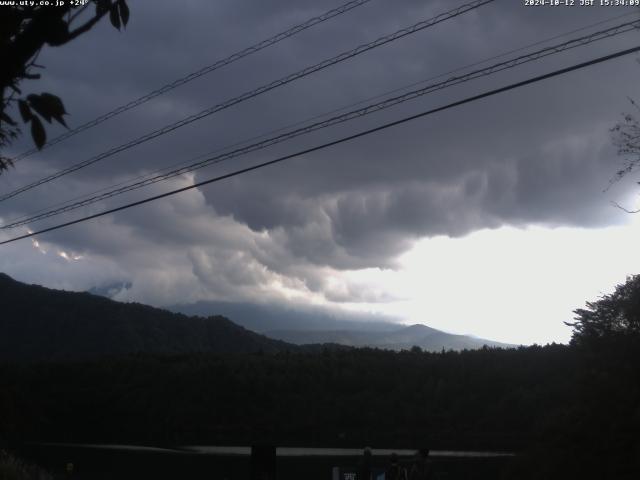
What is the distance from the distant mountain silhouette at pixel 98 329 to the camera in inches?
4104

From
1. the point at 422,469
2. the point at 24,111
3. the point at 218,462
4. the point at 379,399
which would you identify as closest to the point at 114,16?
the point at 24,111

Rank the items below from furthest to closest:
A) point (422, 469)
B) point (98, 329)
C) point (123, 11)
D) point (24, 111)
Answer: point (98, 329) < point (422, 469) < point (123, 11) < point (24, 111)

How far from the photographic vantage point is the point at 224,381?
183ft

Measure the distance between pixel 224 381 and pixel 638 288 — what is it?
4127cm

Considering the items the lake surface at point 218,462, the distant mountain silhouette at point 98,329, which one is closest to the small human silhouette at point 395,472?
the lake surface at point 218,462

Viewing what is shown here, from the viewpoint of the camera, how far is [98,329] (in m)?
108

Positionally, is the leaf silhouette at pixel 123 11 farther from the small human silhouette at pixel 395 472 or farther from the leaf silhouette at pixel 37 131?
the small human silhouette at pixel 395 472

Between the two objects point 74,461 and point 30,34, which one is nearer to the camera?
point 30,34

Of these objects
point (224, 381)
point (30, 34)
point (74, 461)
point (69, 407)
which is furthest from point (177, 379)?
point (30, 34)

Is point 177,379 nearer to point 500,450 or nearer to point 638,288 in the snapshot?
point 500,450

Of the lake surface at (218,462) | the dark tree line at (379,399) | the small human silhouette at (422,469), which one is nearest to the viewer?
the small human silhouette at (422,469)

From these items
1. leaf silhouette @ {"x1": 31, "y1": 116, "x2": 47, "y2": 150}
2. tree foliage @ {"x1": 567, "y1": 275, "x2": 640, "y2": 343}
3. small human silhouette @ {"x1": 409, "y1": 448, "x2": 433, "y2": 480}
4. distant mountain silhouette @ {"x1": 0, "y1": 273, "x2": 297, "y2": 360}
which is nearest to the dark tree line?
tree foliage @ {"x1": 567, "y1": 275, "x2": 640, "y2": 343}

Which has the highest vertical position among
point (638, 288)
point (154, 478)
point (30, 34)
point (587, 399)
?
point (638, 288)

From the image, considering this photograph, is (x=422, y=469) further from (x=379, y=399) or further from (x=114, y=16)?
(x=379, y=399)
